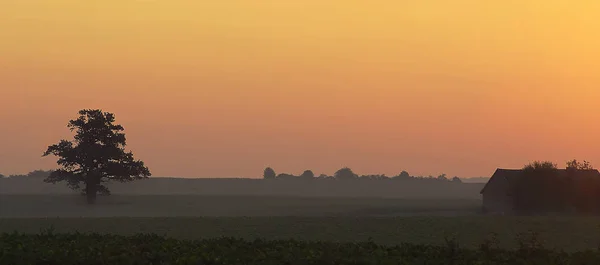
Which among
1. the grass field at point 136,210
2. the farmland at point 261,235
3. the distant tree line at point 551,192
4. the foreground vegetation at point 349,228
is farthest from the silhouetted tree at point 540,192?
the foreground vegetation at point 349,228

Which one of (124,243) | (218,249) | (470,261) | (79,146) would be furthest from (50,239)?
(79,146)

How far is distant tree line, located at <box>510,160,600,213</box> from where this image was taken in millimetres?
84312

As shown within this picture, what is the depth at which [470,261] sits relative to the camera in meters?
21.7

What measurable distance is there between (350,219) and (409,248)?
3456 centimetres

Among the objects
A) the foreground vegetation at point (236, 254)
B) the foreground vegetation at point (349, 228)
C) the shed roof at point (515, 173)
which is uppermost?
the shed roof at point (515, 173)

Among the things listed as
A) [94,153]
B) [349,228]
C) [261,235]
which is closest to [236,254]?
[261,235]

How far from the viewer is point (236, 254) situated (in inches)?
848

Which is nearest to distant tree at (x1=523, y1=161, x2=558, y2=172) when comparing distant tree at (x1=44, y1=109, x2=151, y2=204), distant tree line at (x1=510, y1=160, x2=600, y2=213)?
distant tree line at (x1=510, y1=160, x2=600, y2=213)

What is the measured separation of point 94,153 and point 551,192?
56977 millimetres

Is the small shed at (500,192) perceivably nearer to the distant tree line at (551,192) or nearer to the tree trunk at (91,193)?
the distant tree line at (551,192)

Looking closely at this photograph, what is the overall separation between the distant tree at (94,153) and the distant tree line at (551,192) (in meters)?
48.9

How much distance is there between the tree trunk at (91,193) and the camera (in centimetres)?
8438

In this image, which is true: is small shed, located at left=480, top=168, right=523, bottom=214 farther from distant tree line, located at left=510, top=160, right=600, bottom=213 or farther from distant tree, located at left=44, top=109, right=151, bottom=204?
distant tree, located at left=44, top=109, right=151, bottom=204

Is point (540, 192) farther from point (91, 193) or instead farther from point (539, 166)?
point (91, 193)
